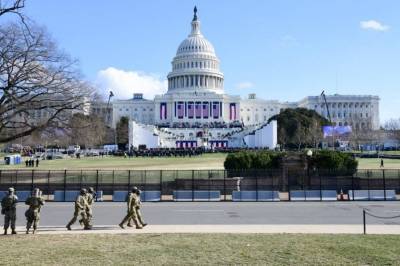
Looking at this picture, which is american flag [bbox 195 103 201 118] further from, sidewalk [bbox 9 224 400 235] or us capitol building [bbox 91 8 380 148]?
sidewalk [bbox 9 224 400 235]

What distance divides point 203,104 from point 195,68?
16.0 metres

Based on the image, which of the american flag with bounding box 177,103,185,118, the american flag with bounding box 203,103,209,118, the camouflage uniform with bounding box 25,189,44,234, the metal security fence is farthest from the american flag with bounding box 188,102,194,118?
the camouflage uniform with bounding box 25,189,44,234

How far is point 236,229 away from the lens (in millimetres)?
16922

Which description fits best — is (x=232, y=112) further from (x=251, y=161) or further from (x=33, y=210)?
(x=33, y=210)

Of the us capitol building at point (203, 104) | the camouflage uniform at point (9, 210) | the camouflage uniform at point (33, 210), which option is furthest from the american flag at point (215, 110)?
the camouflage uniform at point (9, 210)

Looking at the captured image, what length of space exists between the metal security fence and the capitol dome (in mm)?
139506

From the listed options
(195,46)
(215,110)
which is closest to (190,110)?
(215,110)

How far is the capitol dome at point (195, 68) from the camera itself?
172 meters

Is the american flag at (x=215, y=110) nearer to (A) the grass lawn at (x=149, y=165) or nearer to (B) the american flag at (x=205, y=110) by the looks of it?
(B) the american flag at (x=205, y=110)

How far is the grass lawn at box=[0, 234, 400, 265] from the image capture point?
11.4 meters

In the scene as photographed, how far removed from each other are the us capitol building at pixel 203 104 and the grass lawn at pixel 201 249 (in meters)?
132

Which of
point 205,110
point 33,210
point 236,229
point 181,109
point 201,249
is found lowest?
point 236,229

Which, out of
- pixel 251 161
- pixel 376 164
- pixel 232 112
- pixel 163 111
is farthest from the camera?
pixel 232 112

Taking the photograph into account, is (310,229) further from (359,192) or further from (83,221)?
(359,192)
